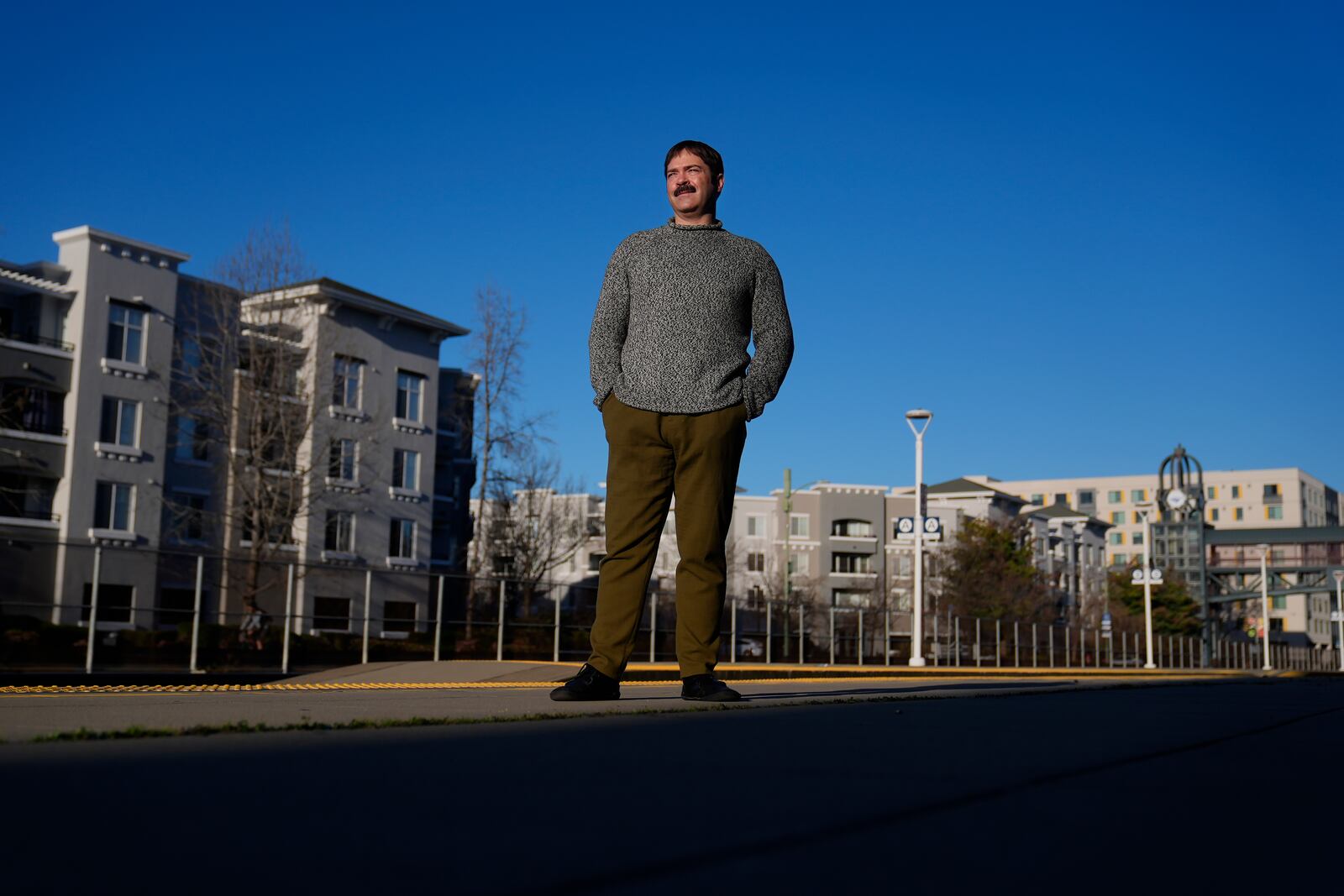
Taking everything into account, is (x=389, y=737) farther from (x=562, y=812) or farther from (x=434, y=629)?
(x=434, y=629)

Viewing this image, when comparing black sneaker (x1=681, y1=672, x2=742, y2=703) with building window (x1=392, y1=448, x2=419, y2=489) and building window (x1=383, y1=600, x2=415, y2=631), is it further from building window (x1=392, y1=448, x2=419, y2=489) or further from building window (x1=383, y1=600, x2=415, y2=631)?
building window (x1=392, y1=448, x2=419, y2=489)

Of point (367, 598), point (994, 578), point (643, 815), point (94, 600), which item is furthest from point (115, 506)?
point (994, 578)

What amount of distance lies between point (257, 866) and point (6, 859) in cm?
25

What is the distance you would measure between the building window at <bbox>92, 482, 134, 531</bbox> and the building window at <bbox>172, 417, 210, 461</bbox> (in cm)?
225

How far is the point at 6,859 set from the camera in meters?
1.34

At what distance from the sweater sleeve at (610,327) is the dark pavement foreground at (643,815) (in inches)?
76.6

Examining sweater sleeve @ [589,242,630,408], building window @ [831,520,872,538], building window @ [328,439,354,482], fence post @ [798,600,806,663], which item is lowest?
fence post @ [798,600,806,663]

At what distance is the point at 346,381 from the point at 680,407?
40.2 metres

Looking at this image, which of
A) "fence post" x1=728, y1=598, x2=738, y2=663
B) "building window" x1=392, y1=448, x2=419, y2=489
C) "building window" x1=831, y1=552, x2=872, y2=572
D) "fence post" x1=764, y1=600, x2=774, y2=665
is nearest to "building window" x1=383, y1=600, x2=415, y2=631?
"fence post" x1=728, y1=598, x2=738, y2=663

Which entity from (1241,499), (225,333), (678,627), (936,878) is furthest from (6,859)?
(1241,499)

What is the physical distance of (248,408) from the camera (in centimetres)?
3881

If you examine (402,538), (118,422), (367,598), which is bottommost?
(367,598)

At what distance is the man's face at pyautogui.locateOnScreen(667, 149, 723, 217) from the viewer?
5.19 m

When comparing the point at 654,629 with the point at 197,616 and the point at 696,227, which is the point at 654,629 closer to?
the point at 197,616
